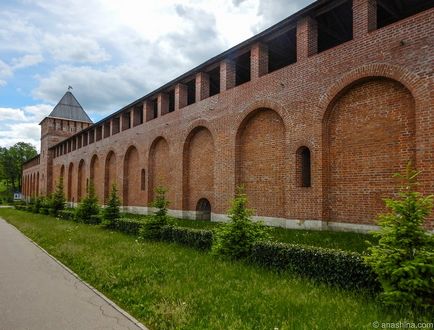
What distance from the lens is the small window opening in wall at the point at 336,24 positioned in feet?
42.1

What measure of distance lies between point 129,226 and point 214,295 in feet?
28.5

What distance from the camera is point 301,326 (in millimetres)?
4391

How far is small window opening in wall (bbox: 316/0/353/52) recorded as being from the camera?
505 inches

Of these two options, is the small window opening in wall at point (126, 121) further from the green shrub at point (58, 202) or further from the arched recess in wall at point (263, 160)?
the arched recess in wall at point (263, 160)

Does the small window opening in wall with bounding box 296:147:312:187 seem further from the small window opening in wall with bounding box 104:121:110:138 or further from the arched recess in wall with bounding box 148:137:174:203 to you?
the small window opening in wall with bounding box 104:121:110:138

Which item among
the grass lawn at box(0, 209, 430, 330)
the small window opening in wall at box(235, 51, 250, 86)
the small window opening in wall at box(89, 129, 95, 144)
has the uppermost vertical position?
the small window opening in wall at box(235, 51, 250, 86)

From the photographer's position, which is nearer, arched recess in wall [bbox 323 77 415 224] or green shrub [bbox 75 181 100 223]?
arched recess in wall [bbox 323 77 415 224]

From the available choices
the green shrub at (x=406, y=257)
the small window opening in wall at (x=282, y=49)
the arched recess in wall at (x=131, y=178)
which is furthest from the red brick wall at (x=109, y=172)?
the green shrub at (x=406, y=257)

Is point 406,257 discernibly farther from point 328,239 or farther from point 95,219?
point 95,219

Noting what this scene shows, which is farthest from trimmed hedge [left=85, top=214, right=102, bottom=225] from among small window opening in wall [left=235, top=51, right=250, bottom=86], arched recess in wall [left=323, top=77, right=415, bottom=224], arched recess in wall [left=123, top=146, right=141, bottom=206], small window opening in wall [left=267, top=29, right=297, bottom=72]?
small window opening in wall [left=267, top=29, right=297, bottom=72]

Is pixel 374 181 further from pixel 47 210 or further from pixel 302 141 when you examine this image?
pixel 47 210

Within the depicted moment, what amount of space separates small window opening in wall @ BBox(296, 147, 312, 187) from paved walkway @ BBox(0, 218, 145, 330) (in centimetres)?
809

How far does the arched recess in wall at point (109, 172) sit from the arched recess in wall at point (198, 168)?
11399 mm

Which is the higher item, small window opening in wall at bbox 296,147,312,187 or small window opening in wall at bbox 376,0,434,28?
small window opening in wall at bbox 376,0,434,28
